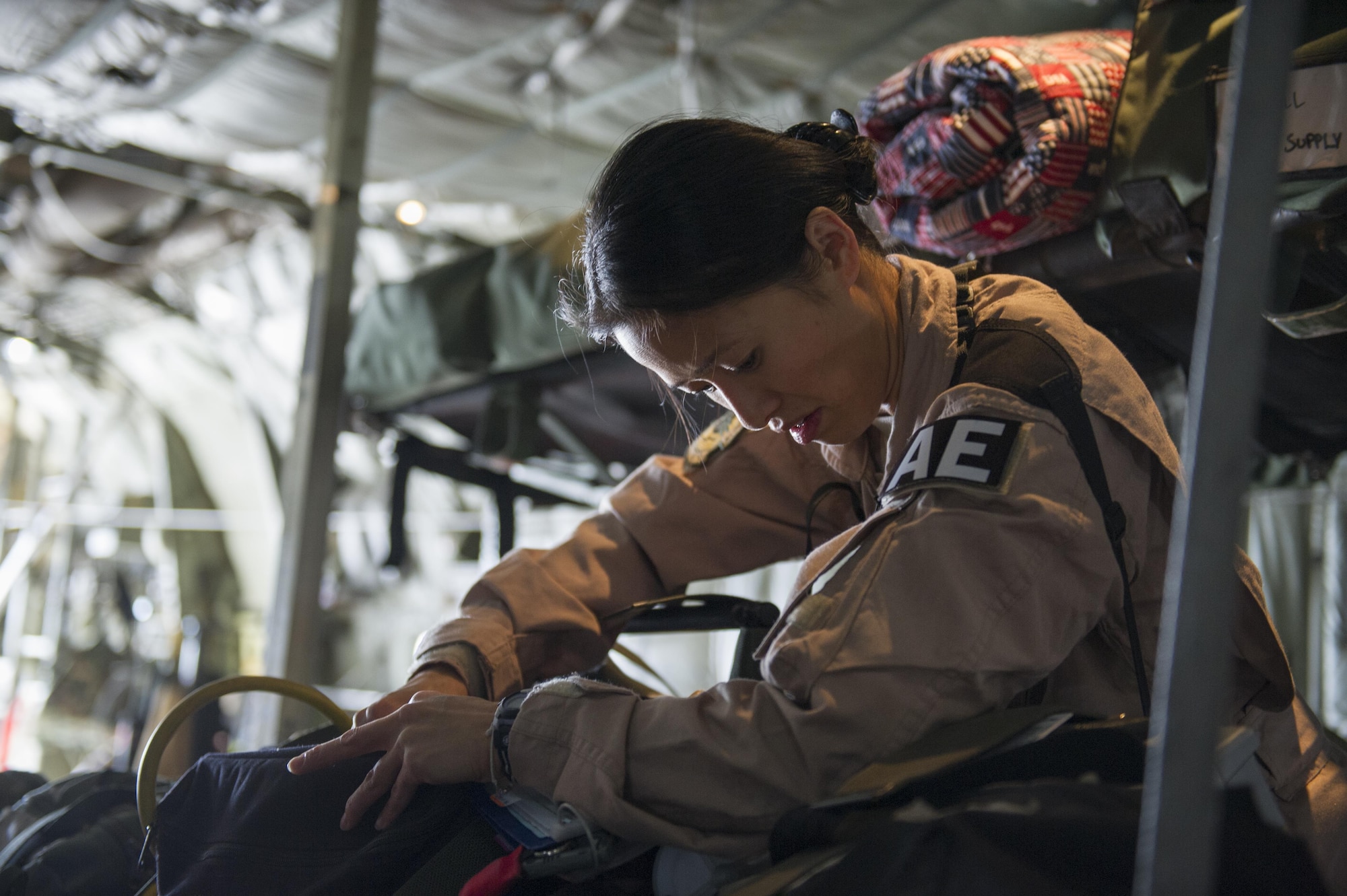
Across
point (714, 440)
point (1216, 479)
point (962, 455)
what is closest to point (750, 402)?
point (962, 455)

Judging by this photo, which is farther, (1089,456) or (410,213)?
(410,213)

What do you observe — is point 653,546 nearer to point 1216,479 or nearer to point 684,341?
point 684,341

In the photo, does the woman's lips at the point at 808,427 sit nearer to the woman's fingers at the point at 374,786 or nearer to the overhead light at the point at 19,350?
the woman's fingers at the point at 374,786

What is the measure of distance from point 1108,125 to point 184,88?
345 centimetres

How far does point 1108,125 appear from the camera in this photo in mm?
1236

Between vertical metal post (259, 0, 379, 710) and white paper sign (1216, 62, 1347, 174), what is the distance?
2.04 m

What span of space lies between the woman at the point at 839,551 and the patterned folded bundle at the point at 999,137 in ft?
0.79

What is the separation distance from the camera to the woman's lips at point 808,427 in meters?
1.10

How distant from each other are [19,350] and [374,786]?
307 inches

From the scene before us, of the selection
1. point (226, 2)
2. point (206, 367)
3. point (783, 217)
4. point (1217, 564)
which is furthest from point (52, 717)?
point (1217, 564)

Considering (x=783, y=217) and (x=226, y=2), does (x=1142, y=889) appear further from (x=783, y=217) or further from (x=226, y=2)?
(x=226, y=2)

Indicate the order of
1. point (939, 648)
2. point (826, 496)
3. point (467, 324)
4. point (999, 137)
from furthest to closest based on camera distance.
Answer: point (467, 324)
point (826, 496)
point (999, 137)
point (939, 648)

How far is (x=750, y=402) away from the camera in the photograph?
1.07m

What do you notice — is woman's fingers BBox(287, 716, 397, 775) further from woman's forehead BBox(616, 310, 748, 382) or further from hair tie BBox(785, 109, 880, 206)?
hair tie BBox(785, 109, 880, 206)
